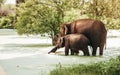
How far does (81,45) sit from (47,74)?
13.6 ft

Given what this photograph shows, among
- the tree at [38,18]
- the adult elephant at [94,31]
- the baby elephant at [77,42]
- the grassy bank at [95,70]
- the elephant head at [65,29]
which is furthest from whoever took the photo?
the tree at [38,18]

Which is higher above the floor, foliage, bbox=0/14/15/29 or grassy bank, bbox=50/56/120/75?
A: grassy bank, bbox=50/56/120/75

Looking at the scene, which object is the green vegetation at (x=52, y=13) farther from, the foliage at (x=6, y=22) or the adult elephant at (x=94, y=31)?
the foliage at (x=6, y=22)

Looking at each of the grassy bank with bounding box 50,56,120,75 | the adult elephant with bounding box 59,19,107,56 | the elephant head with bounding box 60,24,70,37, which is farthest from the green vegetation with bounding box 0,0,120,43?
the grassy bank with bounding box 50,56,120,75

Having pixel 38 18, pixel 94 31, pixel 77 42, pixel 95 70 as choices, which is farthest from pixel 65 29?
pixel 95 70

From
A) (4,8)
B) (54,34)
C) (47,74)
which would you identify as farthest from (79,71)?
(4,8)

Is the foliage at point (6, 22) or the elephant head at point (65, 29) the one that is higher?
the elephant head at point (65, 29)

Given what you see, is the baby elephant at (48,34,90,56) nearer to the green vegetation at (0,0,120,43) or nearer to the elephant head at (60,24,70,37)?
the elephant head at (60,24,70,37)

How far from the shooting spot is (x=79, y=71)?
303 inches

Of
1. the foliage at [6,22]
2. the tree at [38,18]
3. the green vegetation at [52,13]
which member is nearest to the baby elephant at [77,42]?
the green vegetation at [52,13]

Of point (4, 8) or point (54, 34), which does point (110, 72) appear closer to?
point (54, 34)

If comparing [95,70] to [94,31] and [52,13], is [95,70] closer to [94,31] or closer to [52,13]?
[94,31]

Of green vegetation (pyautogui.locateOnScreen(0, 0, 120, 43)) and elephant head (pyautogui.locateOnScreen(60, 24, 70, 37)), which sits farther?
green vegetation (pyautogui.locateOnScreen(0, 0, 120, 43))

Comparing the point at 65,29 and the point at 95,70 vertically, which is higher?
the point at 95,70
